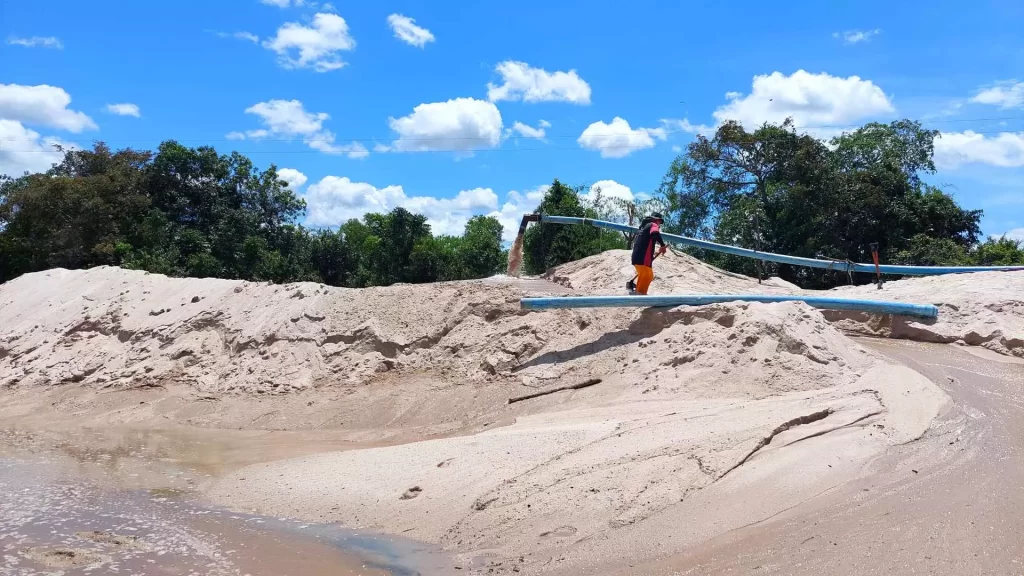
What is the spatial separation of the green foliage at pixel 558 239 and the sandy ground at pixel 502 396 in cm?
585

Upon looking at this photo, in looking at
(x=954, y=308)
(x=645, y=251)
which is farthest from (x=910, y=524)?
(x=954, y=308)

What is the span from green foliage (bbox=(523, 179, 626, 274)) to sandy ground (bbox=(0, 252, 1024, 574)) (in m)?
5.85

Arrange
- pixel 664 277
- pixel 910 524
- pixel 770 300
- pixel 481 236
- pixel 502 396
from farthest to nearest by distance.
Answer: pixel 481 236 < pixel 664 277 < pixel 502 396 < pixel 770 300 < pixel 910 524

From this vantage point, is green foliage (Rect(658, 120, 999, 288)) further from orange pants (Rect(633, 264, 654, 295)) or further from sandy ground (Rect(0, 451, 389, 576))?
sandy ground (Rect(0, 451, 389, 576))

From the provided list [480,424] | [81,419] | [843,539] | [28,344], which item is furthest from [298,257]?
[843,539]

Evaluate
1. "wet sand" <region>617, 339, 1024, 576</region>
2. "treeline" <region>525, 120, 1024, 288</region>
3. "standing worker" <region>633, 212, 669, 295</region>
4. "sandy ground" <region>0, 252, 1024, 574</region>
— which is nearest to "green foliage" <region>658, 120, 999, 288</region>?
"treeline" <region>525, 120, 1024, 288</region>

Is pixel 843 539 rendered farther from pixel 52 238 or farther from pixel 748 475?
pixel 52 238

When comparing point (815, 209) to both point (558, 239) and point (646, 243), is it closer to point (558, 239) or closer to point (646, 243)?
point (558, 239)

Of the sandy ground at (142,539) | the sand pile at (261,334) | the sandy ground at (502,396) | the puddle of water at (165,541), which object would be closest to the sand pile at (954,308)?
the sandy ground at (502,396)

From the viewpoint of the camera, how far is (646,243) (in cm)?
1035

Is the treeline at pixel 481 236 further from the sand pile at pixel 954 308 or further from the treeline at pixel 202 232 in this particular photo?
the sand pile at pixel 954 308

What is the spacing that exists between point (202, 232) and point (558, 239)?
1144cm

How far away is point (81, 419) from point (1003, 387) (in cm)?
1128

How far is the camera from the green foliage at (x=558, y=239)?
22.0 m
